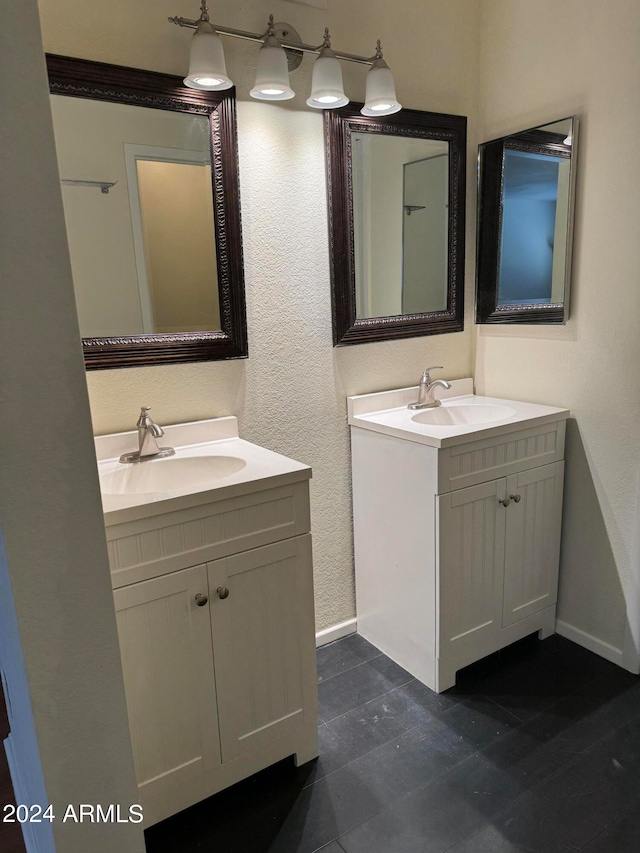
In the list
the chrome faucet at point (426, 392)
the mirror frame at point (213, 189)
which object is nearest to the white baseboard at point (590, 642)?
the chrome faucet at point (426, 392)

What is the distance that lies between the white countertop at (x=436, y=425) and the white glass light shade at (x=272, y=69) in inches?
40.1

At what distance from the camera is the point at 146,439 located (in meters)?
1.70

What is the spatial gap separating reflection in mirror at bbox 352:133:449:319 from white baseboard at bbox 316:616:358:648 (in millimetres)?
1178

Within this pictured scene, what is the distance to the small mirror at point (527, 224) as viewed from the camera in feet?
6.68

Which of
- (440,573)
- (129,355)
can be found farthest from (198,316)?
(440,573)

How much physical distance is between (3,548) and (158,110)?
139 cm

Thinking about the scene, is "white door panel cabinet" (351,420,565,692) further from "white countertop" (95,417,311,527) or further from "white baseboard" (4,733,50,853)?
"white baseboard" (4,733,50,853)

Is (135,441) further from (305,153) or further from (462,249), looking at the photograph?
(462,249)

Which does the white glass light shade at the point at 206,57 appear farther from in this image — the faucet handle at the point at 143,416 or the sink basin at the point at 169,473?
the sink basin at the point at 169,473

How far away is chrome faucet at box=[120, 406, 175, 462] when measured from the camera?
66.5 inches

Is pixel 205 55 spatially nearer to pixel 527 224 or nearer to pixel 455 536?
pixel 527 224

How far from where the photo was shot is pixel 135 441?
1758 millimetres

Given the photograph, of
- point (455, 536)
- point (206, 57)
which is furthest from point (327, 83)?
point (455, 536)

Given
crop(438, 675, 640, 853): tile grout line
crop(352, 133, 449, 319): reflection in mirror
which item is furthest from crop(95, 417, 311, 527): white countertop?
crop(438, 675, 640, 853): tile grout line
